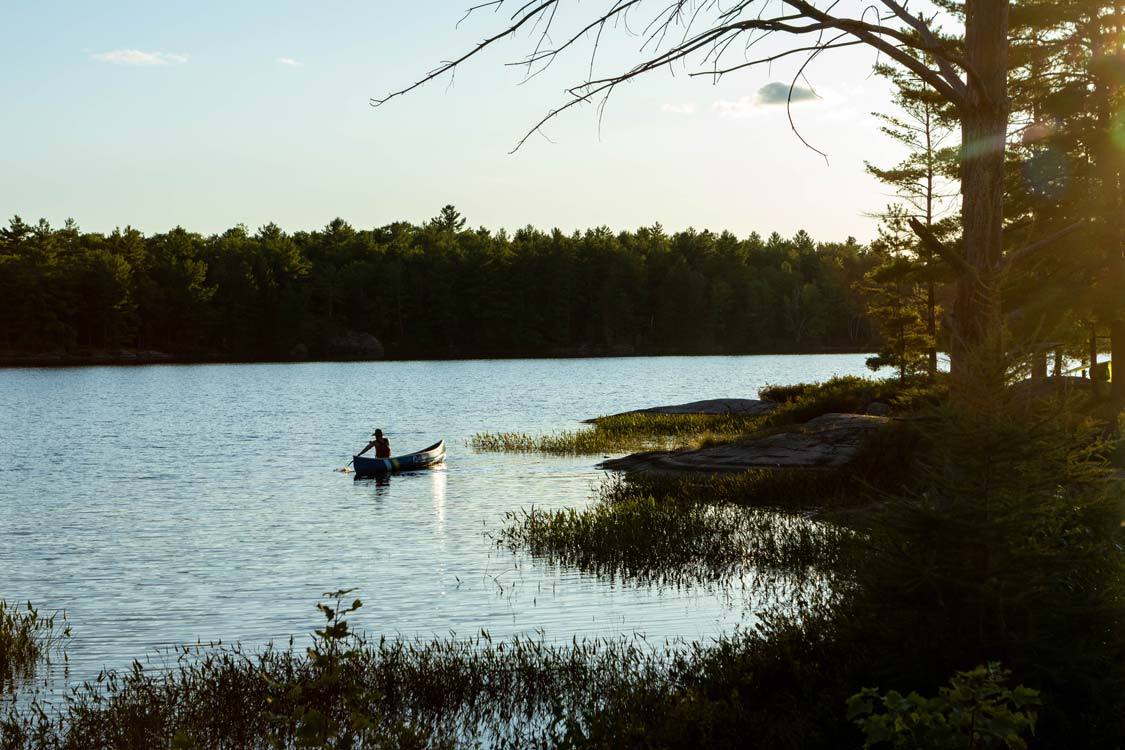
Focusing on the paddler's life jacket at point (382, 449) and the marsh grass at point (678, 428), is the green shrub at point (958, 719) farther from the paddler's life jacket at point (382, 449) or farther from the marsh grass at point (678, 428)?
the paddler's life jacket at point (382, 449)

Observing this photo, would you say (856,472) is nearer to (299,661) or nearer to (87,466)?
(299,661)

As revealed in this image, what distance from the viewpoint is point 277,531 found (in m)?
23.1

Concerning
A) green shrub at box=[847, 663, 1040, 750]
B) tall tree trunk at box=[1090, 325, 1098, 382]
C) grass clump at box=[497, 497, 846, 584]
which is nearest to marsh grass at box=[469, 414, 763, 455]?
tall tree trunk at box=[1090, 325, 1098, 382]

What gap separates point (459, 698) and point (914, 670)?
473cm

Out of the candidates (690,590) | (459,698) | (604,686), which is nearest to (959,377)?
(604,686)

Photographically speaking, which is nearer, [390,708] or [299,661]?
[390,708]

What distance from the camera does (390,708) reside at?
33.0 ft

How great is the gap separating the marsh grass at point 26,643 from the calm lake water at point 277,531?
0.28 meters

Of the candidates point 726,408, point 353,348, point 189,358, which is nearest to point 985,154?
point 726,408

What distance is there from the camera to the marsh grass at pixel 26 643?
12000 millimetres

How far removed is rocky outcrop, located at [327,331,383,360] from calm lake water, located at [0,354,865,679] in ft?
259

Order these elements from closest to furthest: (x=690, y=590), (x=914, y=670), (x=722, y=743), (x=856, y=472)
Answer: (x=914, y=670) < (x=722, y=743) < (x=690, y=590) < (x=856, y=472)

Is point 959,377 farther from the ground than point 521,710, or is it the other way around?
point 959,377

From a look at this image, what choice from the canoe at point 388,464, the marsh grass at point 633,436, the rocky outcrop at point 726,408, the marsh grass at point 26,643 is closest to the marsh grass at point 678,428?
the marsh grass at point 633,436
